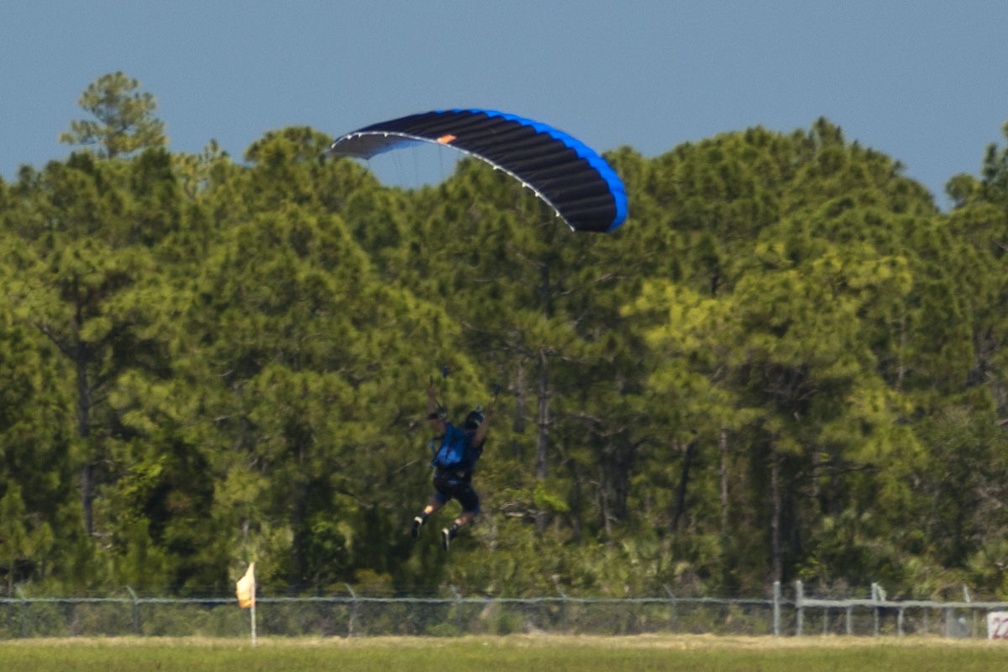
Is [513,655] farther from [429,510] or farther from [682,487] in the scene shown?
[682,487]

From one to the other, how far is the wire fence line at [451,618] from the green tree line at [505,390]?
3660 mm

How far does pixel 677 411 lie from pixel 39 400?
16.2 m

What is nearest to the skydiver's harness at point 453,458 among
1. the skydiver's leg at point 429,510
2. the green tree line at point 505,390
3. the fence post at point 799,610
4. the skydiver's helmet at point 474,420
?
the skydiver's leg at point 429,510

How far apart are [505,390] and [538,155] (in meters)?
25.4

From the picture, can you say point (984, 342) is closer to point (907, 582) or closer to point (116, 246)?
point (907, 582)

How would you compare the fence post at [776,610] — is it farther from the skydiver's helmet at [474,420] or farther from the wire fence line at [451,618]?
the skydiver's helmet at [474,420]

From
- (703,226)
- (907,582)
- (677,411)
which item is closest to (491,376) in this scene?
(677,411)

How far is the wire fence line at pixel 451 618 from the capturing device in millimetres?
38844

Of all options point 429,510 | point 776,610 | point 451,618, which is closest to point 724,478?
point 776,610

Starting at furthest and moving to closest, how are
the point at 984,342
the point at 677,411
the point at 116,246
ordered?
the point at 984,342, the point at 116,246, the point at 677,411

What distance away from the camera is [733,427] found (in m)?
49.4

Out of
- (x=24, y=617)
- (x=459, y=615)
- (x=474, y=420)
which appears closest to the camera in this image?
(x=474, y=420)

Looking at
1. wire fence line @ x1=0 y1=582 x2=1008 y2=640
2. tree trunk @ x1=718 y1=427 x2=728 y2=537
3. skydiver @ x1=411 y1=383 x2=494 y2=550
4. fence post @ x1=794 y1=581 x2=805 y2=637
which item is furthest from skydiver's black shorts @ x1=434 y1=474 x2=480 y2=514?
tree trunk @ x1=718 y1=427 x2=728 y2=537

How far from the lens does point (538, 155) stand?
101 ft
